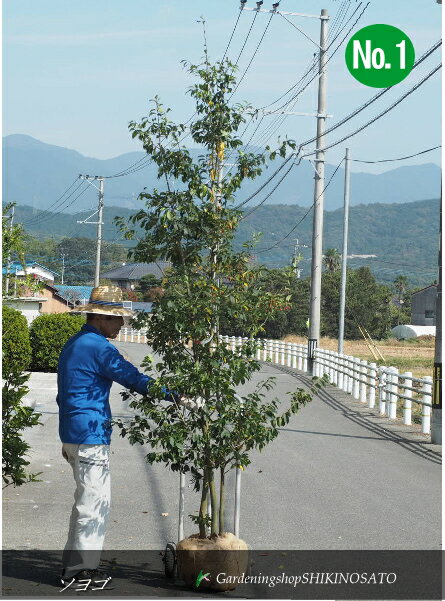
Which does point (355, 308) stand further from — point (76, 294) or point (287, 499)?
point (287, 499)

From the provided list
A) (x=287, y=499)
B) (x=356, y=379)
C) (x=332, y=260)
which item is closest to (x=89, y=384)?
(x=287, y=499)

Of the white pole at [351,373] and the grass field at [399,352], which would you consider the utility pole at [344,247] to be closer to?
the grass field at [399,352]

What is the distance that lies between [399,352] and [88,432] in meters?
67.7

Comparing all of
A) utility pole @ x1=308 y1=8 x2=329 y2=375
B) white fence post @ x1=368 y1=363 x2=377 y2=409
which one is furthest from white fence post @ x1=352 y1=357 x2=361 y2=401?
utility pole @ x1=308 y1=8 x2=329 y2=375

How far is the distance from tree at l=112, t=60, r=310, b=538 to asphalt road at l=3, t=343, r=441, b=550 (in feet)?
5.43

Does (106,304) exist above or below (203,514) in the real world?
above

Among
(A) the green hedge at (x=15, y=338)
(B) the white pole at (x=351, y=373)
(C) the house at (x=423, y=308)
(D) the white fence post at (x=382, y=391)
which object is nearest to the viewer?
(D) the white fence post at (x=382, y=391)

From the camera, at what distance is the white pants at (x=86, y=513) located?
6641 millimetres

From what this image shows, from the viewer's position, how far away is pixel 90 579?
664 centimetres

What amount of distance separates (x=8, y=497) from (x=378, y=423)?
422 inches

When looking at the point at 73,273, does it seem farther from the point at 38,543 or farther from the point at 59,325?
the point at 38,543

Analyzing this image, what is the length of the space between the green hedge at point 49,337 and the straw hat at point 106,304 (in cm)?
2408

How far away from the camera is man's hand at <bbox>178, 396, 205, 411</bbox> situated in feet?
22.3

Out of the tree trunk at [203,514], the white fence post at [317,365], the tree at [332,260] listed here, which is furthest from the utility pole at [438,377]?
the tree at [332,260]
